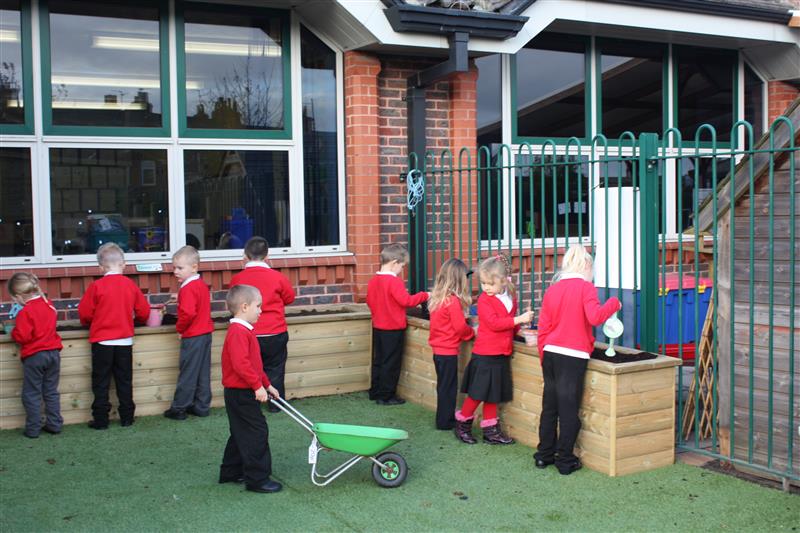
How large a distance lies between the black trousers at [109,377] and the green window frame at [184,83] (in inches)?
87.8

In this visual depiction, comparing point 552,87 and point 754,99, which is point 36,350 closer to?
point 552,87

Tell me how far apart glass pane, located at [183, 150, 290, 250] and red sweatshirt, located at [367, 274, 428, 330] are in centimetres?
138

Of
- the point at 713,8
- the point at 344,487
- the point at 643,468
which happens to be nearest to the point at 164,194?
the point at 344,487

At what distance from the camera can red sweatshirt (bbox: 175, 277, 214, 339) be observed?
7.34 metres

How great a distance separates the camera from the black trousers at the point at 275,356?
7605 mm

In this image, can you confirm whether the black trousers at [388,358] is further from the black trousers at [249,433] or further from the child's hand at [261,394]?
the child's hand at [261,394]

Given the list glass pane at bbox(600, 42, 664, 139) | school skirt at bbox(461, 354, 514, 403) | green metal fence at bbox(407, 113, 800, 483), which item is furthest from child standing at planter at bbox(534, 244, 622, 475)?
glass pane at bbox(600, 42, 664, 139)

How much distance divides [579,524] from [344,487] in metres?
1.50

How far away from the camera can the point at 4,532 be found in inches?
193

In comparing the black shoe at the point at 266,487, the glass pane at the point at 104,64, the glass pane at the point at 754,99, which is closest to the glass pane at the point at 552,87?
the glass pane at the point at 754,99

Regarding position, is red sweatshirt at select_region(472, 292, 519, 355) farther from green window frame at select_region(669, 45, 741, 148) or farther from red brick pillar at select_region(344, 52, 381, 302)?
green window frame at select_region(669, 45, 741, 148)

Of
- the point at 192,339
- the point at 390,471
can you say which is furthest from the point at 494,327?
the point at 192,339

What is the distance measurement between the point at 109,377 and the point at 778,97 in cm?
881

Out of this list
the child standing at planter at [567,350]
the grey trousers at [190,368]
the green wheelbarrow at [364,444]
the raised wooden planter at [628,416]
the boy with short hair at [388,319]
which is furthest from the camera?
the boy with short hair at [388,319]
